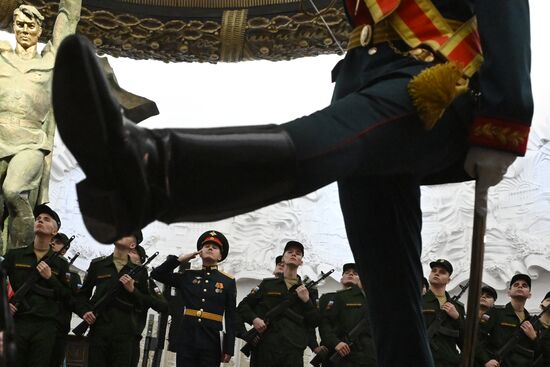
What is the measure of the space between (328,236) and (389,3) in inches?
334

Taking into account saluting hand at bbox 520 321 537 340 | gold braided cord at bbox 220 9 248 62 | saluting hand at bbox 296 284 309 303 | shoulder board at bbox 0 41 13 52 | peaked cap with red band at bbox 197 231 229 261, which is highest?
gold braided cord at bbox 220 9 248 62

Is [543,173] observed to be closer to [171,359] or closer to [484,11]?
[171,359]

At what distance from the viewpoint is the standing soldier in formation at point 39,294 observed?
5844 mm

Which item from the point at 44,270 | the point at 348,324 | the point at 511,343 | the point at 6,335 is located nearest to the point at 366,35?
the point at 6,335

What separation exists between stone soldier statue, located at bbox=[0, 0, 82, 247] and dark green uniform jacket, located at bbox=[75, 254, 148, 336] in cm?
59

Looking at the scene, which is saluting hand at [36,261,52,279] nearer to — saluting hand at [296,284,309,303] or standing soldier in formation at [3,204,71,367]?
standing soldier in formation at [3,204,71,367]

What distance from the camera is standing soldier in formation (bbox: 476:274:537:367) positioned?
24.7ft

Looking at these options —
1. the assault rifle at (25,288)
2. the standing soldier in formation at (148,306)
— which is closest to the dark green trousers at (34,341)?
the assault rifle at (25,288)

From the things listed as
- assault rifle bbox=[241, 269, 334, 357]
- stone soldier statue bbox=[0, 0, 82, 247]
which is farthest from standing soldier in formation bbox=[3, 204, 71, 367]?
assault rifle bbox=[241, 269, 334, 357]

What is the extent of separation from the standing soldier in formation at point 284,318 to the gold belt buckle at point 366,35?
5.59 metres

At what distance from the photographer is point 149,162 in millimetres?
1370

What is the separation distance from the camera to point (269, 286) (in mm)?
7504

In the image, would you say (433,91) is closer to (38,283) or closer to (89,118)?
(89,118)

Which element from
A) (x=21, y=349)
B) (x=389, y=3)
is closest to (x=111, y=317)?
(x=21, y=349)
